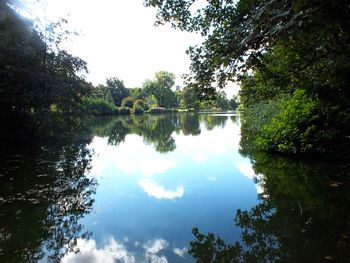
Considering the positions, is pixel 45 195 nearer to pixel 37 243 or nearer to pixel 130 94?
pixel 37 243

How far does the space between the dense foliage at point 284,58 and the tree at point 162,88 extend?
7324 cm

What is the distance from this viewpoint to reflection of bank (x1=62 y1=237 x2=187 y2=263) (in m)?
3.83

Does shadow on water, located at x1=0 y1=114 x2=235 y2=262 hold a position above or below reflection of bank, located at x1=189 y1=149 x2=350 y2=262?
below

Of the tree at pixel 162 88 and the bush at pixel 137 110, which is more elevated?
the tree at pixel 162 88

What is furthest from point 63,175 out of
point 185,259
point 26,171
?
point 185,259

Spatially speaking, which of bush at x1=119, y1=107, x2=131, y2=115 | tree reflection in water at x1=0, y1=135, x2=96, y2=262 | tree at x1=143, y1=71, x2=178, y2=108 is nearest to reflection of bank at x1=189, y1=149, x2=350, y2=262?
tree reflection in water at x1=0, y1=135, x2=96, y2=262

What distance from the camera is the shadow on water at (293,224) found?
3754 mm

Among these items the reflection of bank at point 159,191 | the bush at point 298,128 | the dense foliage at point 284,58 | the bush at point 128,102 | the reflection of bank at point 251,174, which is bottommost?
the bush at point 128,102

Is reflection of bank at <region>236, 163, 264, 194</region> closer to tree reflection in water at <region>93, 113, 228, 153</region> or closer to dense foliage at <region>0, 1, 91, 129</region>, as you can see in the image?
tree reflection in water at <region>93, 113, 228, 153</region>

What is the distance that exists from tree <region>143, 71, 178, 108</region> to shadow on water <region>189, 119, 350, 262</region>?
77691mm

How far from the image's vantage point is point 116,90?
81.1 metres

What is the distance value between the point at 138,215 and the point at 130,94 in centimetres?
8118

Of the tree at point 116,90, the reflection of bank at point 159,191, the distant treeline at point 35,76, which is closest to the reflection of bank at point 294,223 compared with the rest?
the reflection of bank at point 159,191

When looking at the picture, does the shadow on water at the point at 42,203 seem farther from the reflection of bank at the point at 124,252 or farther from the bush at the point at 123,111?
the bush at the point at 123,111
